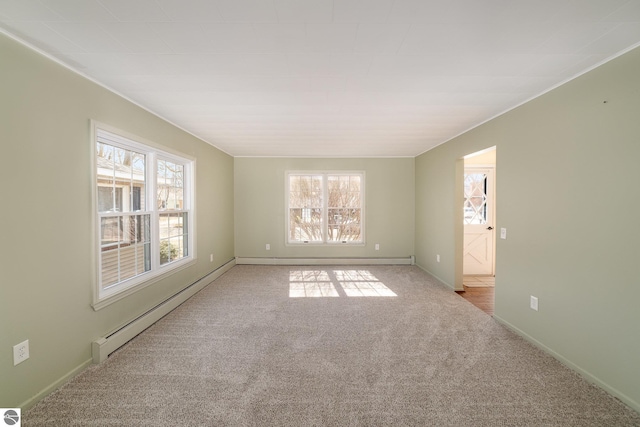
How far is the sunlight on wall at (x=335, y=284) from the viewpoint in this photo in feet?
13.1

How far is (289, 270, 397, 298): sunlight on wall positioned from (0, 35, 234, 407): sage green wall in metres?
2.37

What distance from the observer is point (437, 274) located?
15.6 ft

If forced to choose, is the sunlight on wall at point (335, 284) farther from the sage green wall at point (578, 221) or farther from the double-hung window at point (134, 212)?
the double-hung window at point (134, 212)

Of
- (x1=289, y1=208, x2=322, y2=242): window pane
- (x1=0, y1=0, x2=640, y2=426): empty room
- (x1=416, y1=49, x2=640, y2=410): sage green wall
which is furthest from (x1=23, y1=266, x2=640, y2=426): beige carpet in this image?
(x1=289, y1=208, x2=322, y2=242): window pane

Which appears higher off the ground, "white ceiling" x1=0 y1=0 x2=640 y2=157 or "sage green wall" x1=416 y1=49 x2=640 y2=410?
"white ceiling" x1=0 y1=0 x2=640 y2=157

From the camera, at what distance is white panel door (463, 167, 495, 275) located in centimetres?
494

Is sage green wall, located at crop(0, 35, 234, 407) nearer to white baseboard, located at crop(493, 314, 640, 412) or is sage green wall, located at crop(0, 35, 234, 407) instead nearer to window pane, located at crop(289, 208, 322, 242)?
window pane, located at crop(289, 208, 322, 242)

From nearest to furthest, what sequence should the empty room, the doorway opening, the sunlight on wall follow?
1. the empty room
2. the sunlight on wall
3. the doorway opening

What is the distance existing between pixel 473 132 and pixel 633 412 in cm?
307

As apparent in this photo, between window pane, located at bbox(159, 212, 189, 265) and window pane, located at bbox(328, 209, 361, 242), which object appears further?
window pane, located at bbox(328, 209, 361, 242)

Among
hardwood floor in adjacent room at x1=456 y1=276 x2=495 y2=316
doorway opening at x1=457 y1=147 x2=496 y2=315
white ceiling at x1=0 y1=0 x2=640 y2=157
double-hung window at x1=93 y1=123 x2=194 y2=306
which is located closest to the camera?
white ceiling at x1=0 y1=0 x2=640 y2=157

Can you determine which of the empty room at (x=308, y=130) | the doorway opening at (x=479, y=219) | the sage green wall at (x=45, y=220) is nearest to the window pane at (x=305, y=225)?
the empty room at (x=308, y=130)

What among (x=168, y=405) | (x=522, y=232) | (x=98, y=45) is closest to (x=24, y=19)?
(x=98, y=45)

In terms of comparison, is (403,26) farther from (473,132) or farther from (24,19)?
(473,132)
